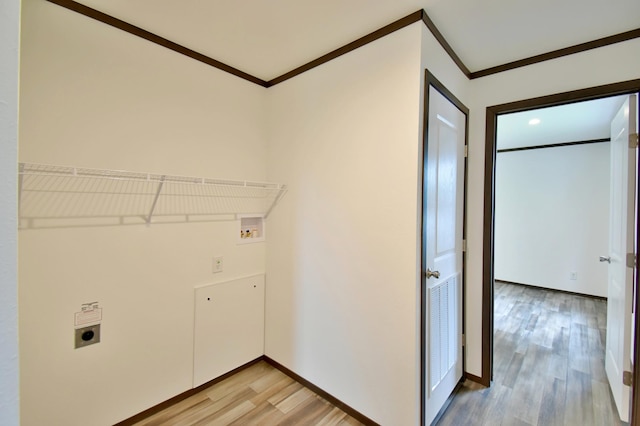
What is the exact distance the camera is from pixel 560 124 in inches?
148

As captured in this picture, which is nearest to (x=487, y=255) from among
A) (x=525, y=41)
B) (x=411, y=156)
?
(x=411, y=156)

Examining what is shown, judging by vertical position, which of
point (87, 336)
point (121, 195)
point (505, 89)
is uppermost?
point (505, 89)

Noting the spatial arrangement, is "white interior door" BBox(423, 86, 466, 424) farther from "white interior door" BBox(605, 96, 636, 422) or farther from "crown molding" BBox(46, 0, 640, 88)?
"white interior door" BBox(605, 96, 636, 422)

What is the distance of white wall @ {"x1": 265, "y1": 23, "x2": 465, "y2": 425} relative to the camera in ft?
5.52

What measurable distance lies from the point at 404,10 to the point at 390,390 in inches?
87.5

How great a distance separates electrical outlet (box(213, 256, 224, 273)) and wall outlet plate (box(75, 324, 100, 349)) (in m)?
0.78

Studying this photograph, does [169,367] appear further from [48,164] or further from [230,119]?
[230,119]

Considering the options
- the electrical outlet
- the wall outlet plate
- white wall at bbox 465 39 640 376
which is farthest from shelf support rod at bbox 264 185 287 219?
white wall at bbox 465 39 640 376

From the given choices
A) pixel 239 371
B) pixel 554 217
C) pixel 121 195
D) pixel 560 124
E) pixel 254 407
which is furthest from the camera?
pixel 554 217

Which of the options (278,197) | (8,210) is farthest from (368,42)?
(8,210)

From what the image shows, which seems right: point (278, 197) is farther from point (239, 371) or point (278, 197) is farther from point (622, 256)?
point (622, 256)

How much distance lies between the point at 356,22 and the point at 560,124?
3533 mm

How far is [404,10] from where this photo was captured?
5.35ft

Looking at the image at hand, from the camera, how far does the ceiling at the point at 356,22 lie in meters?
1.60
